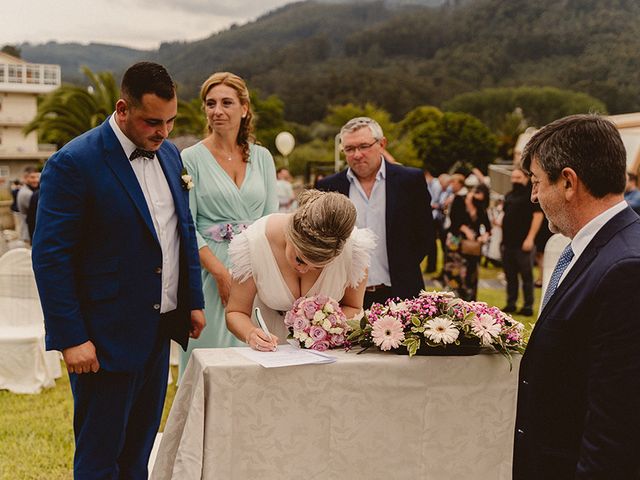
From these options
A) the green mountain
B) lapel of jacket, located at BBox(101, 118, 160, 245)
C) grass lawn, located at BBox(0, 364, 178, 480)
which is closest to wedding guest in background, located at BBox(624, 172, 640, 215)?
grass lawn, located at BBox(0, 364, 178, 480)

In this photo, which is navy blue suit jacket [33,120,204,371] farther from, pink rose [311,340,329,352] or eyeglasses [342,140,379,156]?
eyeglasses [342,140,379,156]

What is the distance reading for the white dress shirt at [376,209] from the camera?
4.89 m

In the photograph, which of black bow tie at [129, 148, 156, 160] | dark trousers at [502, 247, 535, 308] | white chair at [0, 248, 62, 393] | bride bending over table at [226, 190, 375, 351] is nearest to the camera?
black bow tie at [129, 148, 156, 160]

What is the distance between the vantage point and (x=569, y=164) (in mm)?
1989

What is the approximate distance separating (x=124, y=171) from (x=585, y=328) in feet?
6.11

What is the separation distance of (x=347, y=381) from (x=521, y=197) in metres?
7.57

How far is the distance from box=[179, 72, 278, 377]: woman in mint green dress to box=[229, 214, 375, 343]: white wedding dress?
78 cm

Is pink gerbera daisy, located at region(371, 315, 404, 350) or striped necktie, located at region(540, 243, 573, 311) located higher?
striped necktie, located at region(540, 243, 573, 311)

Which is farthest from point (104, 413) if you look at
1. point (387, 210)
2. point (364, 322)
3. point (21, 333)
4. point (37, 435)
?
point (21, 333)

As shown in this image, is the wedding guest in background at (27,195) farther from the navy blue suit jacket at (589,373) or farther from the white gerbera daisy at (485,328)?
the navy blue suit jacket at (589,373)

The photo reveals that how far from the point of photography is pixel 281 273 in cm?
336

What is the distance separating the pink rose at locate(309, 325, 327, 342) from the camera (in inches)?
120

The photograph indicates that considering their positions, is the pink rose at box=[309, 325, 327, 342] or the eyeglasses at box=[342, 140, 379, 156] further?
the eyeglasses at box=[342, 140, 379, 156]

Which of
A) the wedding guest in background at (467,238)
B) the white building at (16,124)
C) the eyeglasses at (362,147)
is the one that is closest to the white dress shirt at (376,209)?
the eyeglasses at (362,147)
